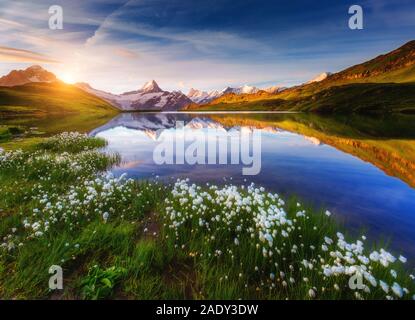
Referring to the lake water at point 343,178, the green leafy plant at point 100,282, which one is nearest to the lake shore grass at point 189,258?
the green leafy plant at point 100,282

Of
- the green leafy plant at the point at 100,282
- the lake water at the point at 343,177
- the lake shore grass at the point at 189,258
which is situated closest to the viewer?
the lake shore grass at the point at 189,258

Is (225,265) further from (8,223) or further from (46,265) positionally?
(8,223)

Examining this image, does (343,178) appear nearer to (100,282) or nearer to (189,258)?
(189,258)

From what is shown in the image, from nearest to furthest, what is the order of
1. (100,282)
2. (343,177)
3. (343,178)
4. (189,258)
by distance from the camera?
1. (100,282)
2. (189,258)
3. (343,178)
4. (343,177)

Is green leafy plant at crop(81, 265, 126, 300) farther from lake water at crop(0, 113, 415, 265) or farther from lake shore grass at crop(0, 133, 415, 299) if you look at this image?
lake water at crop(0, 113, 415, 265)

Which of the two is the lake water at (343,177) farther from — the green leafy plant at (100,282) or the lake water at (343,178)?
the green leafy plant at (100,282)

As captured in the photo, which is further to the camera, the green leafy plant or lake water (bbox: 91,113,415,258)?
lake water (bbox: 91,113,415,258)

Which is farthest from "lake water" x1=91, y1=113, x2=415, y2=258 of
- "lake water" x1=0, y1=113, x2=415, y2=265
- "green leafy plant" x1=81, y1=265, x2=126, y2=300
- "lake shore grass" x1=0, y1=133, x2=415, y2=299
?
"green leafy plant" x1=81, y1=265, x2=126, y2=300

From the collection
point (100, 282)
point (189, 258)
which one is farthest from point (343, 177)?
point (100, 282)

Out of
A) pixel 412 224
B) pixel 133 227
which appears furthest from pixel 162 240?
pixel 412 224

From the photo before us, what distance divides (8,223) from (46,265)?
3.75 meters

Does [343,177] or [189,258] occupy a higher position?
[343,177]

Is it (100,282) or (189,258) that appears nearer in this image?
(100,282)

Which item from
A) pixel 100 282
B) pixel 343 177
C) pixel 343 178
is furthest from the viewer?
pixel 343 177
